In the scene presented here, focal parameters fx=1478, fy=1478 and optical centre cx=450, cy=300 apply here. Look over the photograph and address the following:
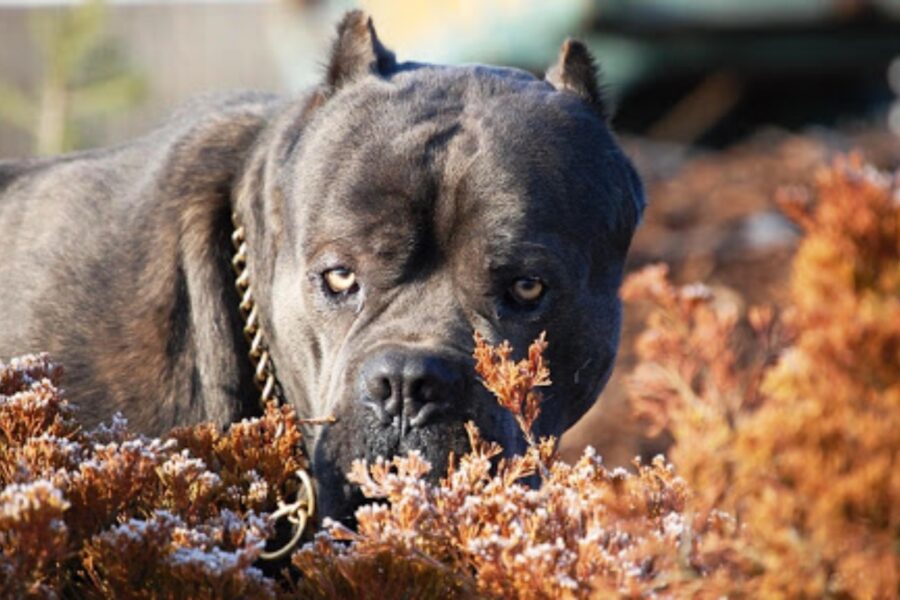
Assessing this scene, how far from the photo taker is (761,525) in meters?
1.99

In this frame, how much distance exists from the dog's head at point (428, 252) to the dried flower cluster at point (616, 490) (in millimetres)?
724

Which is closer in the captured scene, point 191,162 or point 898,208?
point 898,208

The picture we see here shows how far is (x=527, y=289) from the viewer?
4141 millimetres

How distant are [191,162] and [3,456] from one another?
7.12 feet

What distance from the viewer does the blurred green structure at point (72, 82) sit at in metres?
12.0

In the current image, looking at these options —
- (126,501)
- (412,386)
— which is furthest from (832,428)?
(412,386)

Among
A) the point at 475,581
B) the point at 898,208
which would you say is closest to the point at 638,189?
the point at 475,581

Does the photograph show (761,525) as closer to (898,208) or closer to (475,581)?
(898,208)

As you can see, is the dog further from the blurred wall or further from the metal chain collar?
the blurred wall

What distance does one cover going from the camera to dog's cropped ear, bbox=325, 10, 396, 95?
4676 mm

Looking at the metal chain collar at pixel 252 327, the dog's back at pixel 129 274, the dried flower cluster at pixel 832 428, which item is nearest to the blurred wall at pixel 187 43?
the dog's back at pixel 129 274

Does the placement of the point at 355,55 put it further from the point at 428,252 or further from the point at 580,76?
the point at 428,252

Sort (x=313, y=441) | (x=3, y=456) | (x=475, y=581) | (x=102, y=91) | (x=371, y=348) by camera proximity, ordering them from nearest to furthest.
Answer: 1. (x=475, y=581)
2. (x=3, y=456)
3. (x=371, y=348)
4. (x=313, y=441)
5. (x=102, y=91)

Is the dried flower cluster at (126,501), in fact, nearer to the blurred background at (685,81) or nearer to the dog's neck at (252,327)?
the dog's neck at (252,327)
